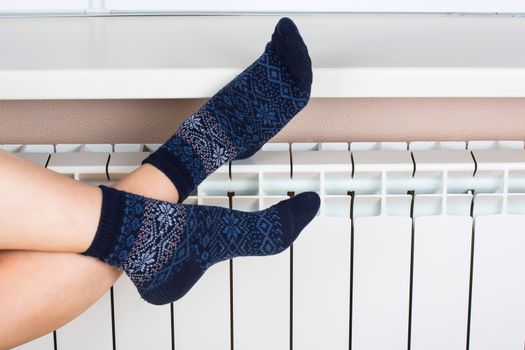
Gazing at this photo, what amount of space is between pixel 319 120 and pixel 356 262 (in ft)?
0.68

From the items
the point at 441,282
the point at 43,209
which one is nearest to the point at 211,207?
the point at 43,209

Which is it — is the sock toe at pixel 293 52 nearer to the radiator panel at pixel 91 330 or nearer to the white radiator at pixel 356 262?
the white radiator at pixel 356 262

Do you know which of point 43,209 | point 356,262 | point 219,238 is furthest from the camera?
point 356,262

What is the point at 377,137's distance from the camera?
3.72 ft

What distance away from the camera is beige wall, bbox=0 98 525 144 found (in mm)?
1114

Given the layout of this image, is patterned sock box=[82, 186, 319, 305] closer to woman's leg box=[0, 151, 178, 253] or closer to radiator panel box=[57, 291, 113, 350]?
woman's leg box=[0, 151, 178, 253]

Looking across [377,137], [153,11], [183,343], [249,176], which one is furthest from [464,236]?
[153,11]

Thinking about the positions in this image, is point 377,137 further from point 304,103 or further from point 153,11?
point 153,11

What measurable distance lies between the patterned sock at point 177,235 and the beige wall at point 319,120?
18cm

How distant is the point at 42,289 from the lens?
87 centimetres

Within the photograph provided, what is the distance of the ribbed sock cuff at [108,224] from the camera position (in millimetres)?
860

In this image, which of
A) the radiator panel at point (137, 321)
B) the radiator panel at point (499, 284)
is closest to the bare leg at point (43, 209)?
the radiator panel at point (137, 321)

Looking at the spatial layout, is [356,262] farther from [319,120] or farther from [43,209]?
[43,209]

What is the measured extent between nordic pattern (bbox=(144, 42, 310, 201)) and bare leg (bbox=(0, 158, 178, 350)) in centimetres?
15
